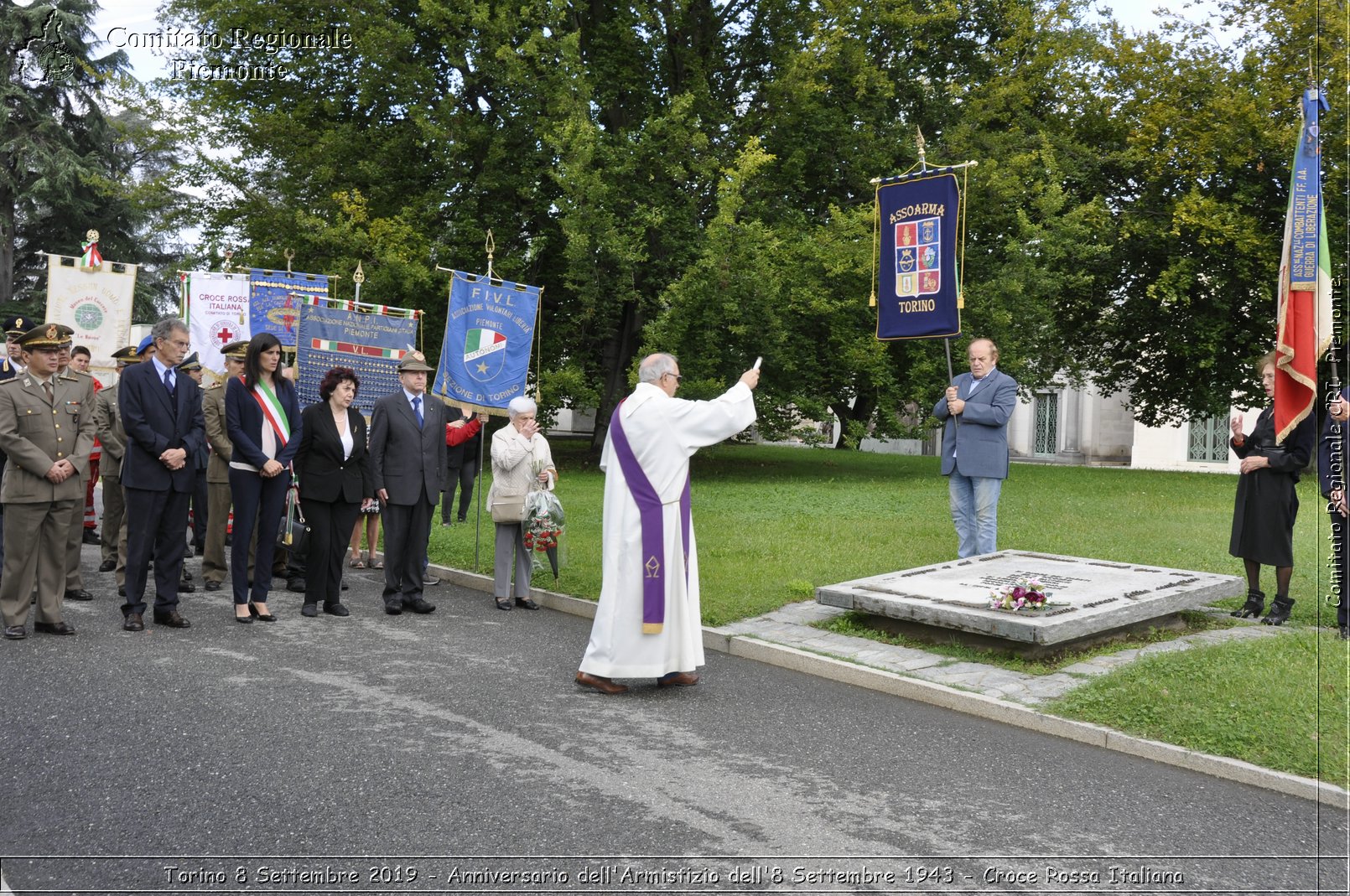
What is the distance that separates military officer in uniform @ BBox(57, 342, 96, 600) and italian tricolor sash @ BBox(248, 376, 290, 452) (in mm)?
1211

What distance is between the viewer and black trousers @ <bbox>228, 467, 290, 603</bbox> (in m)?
8.61

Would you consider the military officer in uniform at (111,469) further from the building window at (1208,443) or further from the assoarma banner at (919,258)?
the building window at (1208,443)

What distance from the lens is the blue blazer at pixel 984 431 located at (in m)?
9.57

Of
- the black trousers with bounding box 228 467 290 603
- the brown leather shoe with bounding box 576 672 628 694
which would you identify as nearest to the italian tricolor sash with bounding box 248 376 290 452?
the black trousers with bounding box 228 467 290 603

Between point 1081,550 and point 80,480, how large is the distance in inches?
397

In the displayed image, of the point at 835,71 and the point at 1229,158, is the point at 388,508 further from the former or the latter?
the point at 1229,158

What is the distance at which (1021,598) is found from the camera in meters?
7.17

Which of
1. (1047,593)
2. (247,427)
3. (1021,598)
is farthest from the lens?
(247,427)

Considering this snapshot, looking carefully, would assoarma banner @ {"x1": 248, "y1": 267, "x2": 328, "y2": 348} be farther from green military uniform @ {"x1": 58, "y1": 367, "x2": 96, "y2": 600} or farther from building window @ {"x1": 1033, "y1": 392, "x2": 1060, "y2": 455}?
building window @ {"x1": 1033, "y1": 392, "x2": 1060, "y2": 455}

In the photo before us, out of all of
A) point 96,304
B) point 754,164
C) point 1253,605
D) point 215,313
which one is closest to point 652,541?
point 1253,605

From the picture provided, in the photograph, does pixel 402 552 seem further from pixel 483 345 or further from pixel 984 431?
pixel 984 431

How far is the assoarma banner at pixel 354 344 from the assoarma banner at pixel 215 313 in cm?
159

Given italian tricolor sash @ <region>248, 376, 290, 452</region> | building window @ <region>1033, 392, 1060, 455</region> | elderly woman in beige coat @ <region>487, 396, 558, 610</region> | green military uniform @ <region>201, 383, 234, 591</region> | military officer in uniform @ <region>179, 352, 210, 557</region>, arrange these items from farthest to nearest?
building window @ <region>1033, 392, 1060, 455</region> → green military uniform @ <region>201, 383, 234, 591</region> → elderly woman in beige coat @ <region>487, 396, 558, 610</region> → military officer in uniform @ <region>179, 352, 210, 557</region> → italian tricolor sash @ <region>248, 376, 290, 452</region>

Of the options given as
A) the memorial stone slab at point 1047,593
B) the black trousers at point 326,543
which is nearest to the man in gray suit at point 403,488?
the black trousers at point 326,543
